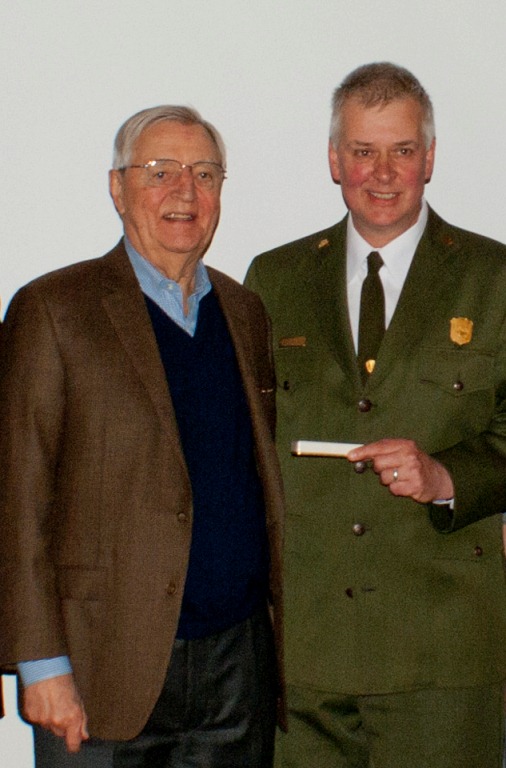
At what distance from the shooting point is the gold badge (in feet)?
7.76

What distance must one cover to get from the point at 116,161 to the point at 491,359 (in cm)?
87

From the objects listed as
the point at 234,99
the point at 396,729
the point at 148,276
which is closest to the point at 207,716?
the point at 396,729

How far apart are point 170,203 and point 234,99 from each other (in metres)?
0.77

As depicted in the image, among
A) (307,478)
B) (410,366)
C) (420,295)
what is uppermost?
(420,295)

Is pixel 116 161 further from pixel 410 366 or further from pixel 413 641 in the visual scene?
pixel 413 641

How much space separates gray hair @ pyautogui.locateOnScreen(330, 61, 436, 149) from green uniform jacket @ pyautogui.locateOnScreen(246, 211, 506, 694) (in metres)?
0.32

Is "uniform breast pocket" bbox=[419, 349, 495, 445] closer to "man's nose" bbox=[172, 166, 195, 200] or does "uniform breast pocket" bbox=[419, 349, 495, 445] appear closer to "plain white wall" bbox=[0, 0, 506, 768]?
"man's nose" bbox=[172, 166, 195, 200]

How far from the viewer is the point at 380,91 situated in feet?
7.82

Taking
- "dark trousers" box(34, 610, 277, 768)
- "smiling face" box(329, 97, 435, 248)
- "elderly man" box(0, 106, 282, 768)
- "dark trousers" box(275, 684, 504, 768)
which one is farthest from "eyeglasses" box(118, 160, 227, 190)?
"dark trousers" box(275, 684, 504, 768)

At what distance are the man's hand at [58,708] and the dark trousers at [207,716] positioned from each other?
0.27ft

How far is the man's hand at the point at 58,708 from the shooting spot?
1.98 meters

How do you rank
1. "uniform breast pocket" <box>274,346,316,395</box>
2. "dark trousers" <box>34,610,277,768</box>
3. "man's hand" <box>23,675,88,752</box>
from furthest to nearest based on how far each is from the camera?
"uniform breast pocket" <box>274,346,316,395</box>
"dark trousers" <box>34,610,277,768</box>
"man's hand" <box>23,675,88,752</box>

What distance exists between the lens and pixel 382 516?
2340 mm

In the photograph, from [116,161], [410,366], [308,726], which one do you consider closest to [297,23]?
[116,161]
